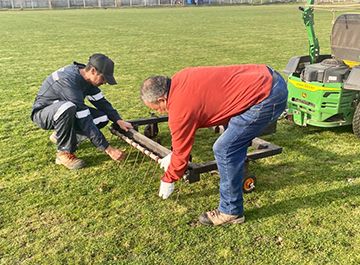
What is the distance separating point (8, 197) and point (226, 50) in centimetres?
1246

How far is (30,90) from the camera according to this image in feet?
29.8

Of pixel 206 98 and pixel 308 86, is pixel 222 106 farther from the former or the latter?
pixel 308 86

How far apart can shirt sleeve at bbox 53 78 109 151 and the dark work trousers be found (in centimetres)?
9

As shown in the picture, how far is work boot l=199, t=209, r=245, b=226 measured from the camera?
12.1 ft

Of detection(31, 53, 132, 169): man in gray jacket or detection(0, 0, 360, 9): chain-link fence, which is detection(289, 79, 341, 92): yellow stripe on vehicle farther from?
detection(0, 0, 360, 9): chain-link fence

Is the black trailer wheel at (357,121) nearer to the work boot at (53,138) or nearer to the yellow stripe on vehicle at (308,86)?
the yellow stripe on vehicle at (308,86)

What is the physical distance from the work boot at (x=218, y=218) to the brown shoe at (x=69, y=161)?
6.56 ft

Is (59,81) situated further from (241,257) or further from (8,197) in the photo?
(241,257)

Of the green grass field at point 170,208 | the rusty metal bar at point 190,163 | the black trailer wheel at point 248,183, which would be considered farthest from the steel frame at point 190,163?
the green grass field at point 170,208

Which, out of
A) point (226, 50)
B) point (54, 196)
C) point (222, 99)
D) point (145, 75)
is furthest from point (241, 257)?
point (226, 50)

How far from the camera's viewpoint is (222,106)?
3.28m

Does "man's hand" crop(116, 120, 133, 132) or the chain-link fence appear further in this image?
the chain-link fence

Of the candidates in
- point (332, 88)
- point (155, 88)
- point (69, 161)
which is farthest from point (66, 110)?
point (332, 88)

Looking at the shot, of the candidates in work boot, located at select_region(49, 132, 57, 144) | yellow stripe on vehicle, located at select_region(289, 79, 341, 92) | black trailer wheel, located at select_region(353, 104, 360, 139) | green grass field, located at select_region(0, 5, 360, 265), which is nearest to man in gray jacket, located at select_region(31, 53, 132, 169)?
green grass field, located at select_region(0, 5, 360, 265)
